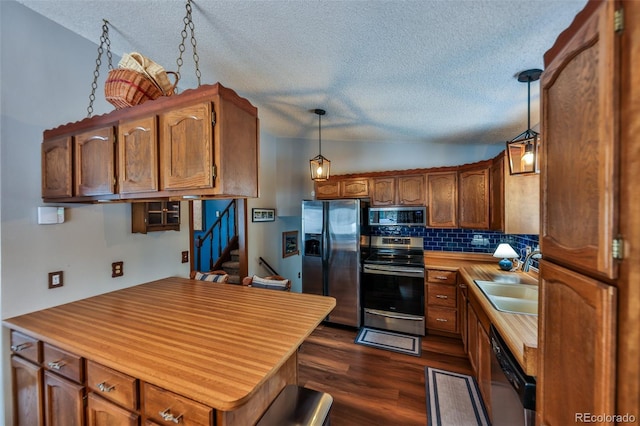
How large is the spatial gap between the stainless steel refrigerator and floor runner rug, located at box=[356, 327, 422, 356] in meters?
0.23

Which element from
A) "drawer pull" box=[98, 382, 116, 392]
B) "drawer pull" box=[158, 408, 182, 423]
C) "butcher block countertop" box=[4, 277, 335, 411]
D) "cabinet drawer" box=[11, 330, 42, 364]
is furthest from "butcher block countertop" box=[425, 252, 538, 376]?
"cabinet drawer" box=[11, 330, 42, 364]

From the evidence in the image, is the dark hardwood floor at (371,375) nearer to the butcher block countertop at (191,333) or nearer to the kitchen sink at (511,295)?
the kitchen sink at (511,295)

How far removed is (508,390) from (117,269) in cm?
289

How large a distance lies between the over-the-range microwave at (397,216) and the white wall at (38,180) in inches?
119

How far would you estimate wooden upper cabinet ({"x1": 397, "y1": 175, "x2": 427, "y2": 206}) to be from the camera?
3498 mm

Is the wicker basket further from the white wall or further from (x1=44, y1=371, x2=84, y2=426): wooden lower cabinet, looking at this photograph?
(x1=44, y1=371, x2=84, y2=426): wooden lower cabinet

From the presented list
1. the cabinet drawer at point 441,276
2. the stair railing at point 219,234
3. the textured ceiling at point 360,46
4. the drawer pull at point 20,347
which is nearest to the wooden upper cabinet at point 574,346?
the textured ceiling at point 360,46

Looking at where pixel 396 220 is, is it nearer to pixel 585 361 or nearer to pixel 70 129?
pixel 585 361

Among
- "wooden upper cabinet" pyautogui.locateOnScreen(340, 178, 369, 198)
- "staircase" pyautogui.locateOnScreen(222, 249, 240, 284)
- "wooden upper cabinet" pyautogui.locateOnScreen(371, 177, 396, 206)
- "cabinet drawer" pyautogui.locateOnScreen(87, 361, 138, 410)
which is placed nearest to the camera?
"cabinet drawer" pyautogui.locateOnScreen(87, 361, 138, 410)

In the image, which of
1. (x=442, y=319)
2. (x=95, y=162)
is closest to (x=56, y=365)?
(x=95, y=162)

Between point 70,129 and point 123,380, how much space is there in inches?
65.2

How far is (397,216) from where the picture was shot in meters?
3.65

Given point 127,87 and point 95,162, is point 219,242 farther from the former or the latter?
point 127,87

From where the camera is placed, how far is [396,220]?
3650 millimetres
